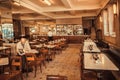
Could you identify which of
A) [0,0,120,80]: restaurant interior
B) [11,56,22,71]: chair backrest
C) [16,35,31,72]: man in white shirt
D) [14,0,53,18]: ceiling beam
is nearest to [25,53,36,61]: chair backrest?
[0,0,120,80]: restaurant interior

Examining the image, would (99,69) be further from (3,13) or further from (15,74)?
(3,13)

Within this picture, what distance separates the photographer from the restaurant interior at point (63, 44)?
384cm

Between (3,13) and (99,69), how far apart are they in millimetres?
7481

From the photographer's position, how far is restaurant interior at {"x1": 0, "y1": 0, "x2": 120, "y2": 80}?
384 centimetres

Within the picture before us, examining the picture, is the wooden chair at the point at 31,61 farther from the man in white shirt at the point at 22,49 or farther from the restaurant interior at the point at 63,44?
the man in white shirt at the point at 22,49

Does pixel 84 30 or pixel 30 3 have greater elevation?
pixel 30 3

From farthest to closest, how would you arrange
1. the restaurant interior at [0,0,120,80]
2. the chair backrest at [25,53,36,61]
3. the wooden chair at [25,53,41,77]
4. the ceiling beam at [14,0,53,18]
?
the ceiling beam at [14,0,53,18] → the chair backrest at [25,53,36,61] → the wooden chair at [25,53,41,77] → the restaurant interior at [0,0,120,80]

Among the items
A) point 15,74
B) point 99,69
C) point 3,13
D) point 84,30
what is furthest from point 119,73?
point 84,30

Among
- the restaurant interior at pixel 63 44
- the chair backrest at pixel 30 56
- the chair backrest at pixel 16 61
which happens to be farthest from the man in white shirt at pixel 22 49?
the chair backrest at pixel 16 61

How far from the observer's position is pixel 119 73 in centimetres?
374

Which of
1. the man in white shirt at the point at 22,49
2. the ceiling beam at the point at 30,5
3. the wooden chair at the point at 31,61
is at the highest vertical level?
the ceiling beam at the point at 30,5

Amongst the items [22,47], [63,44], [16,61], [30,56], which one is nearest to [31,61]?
[30,56]

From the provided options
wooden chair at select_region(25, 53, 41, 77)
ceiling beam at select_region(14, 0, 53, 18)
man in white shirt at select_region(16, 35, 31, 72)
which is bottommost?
wooden chair at select_region(25, 53, 41, 77)

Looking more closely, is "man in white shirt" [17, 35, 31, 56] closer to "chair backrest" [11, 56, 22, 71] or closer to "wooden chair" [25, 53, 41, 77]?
"wooden chair" [25, 53, 41, 77]
